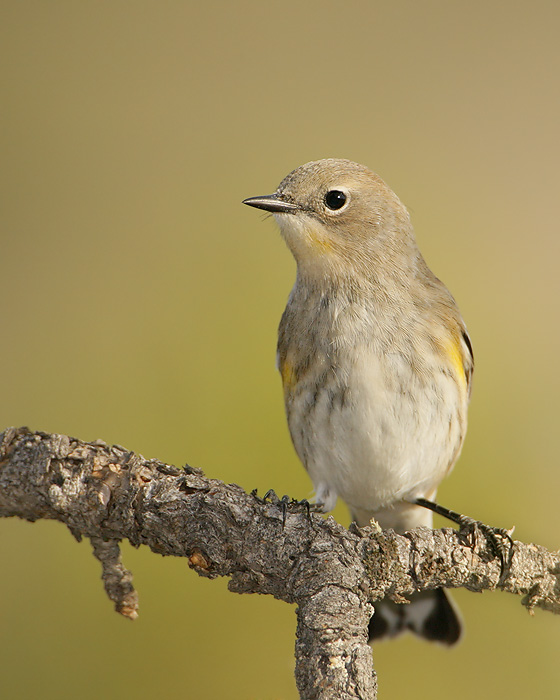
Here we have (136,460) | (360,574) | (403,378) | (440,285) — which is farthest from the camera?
(440,285)

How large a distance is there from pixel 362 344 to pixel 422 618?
1.15m

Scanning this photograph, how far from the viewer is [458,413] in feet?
8.21

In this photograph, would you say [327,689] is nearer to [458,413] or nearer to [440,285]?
[458,413]

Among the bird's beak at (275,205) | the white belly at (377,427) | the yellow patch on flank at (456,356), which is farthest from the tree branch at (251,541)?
the bird's beak at (275,205)

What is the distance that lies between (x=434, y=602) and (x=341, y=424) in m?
0.92

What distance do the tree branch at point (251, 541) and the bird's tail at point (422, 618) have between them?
0.73m

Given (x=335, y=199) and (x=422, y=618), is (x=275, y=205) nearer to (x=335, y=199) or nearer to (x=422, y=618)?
(x=335, y=199)

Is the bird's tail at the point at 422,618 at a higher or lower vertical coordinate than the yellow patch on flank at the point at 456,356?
lower

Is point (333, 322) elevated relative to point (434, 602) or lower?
elevated

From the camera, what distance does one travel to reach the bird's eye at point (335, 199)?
2.40m

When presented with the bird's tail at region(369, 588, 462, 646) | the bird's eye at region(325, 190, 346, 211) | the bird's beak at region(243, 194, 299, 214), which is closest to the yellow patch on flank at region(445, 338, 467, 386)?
the bird's eye at region(325, 190, 346, 211)

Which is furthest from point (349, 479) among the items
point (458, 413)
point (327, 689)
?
point (327, 689)

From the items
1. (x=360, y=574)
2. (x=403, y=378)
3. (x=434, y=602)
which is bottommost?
(x=360, y=574)

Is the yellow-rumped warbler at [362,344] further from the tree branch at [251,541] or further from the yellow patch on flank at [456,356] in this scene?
the tree branch at [251,541]
